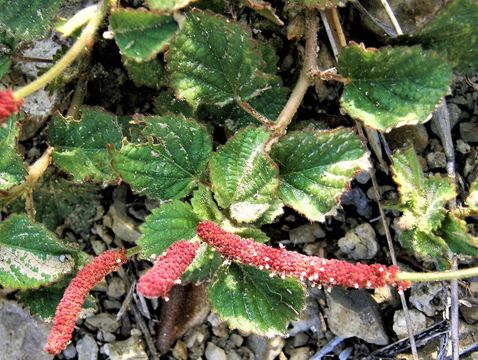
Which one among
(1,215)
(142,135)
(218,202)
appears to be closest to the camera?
(218,202)

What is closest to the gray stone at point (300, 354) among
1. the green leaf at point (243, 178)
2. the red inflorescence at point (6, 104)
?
the green leaf at point (243, 178)

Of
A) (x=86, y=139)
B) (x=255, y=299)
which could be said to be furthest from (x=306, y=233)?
(x=86, y=139)

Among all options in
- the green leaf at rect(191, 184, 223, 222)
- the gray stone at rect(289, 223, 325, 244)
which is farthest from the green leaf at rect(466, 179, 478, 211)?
the green leaf at rect(191, 184, 223, 222)

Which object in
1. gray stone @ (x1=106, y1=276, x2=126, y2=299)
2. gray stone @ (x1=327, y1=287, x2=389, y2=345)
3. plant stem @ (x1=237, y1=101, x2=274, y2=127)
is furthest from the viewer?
gray stone @ (x1=106, y1=276, x2=126, y2=299)

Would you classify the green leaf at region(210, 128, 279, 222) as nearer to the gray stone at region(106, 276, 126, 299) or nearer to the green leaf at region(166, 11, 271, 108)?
the green leaf at region(166, 11, 271, 108)

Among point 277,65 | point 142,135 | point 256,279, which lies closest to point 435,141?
point 277,65

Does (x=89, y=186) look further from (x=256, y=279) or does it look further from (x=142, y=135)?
(x=256, y=279)
